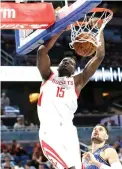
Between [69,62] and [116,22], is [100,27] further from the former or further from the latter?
[116,22]

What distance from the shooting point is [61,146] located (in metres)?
3.54

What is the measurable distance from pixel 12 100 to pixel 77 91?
37.6 feet

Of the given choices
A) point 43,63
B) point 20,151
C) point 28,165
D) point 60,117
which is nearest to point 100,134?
point 60,117

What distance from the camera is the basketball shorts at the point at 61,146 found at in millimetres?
3511

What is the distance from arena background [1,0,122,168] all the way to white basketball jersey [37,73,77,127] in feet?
20.3

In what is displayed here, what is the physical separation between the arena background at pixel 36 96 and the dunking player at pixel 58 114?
6.19 m

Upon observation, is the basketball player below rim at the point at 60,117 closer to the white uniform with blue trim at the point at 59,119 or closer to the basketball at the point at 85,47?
the white uniform with blue trim at the point at 59,119

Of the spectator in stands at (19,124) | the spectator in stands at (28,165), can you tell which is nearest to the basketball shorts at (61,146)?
the spectator in stands at (28,165)

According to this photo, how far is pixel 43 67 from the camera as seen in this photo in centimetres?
367

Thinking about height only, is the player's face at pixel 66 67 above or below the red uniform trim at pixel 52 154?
above

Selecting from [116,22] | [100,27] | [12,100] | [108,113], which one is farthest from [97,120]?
[100,27]

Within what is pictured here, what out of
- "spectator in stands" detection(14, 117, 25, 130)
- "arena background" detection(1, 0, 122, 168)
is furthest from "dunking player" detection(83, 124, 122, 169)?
"spectator in stands" detection(14, 117, 25, 130)

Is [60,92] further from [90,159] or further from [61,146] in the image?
[90,159]

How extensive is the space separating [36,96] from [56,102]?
12.0m
